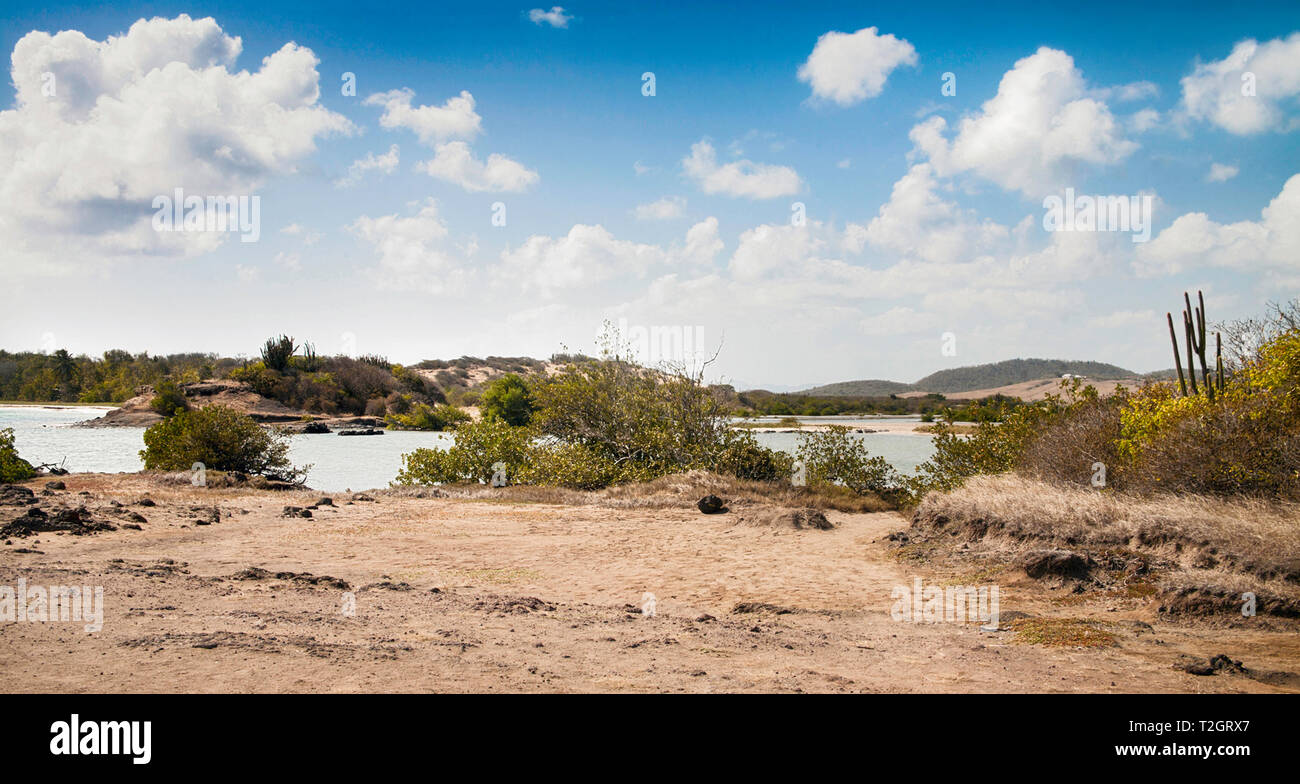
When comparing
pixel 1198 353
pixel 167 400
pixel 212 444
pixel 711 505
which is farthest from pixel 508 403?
pixel 1198 353

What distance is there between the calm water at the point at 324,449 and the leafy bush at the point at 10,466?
4.02m

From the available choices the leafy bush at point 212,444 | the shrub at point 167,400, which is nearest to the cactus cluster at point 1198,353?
the leafy bush at point 212,444

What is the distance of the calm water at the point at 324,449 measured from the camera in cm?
2772

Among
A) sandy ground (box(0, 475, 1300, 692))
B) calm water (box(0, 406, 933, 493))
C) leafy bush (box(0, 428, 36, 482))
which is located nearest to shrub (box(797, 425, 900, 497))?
calm water (box(0, 406, 933, 493))

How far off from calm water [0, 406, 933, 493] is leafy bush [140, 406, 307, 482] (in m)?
2.47

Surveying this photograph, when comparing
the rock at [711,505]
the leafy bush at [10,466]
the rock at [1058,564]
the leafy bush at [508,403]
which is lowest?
the rock at [711,505]

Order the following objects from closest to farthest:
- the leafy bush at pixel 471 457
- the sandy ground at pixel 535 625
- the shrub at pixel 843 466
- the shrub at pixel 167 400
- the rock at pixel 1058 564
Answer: the sandy ground at pixel 535 625
the rock at pixel 1058 564
the shrub at pixel 843 466
the leafy bush at pixel 471 457
the shrub at pixel 167 400

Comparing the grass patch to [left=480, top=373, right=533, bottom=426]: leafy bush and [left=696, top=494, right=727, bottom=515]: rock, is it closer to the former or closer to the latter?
[left=696, top=494, right=727, bottom=515]: rock

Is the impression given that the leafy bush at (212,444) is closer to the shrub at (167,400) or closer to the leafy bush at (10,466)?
the leafy bush at (10,466)

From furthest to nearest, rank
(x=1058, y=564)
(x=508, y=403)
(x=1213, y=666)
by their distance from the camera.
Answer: (x=508, y=403)
(x=1058, y=564)
(x=1213, y=666)

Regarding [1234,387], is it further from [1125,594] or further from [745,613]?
[745,613]

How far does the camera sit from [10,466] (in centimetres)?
2091

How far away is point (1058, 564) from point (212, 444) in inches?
1013

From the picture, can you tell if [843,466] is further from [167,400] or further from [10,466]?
[167,400]
